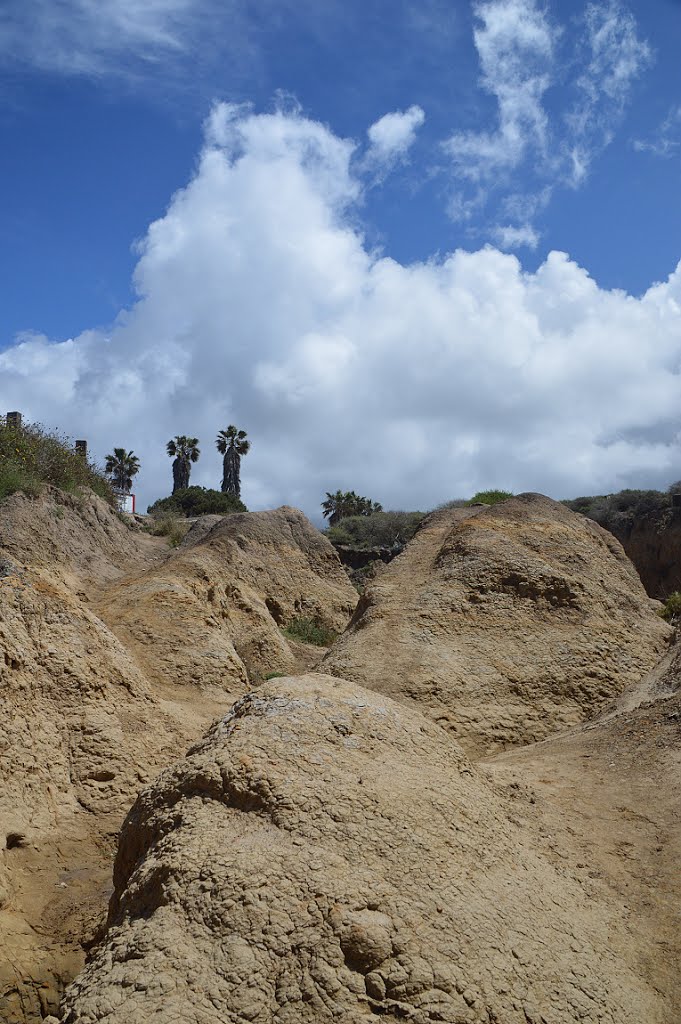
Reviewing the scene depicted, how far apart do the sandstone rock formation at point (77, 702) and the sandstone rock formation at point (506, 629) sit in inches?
97.7

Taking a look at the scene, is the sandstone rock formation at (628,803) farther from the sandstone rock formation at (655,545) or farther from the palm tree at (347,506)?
the palm tree at (347,506)

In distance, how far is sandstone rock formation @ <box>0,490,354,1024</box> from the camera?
6.04 meters

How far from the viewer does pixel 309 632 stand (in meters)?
18.0

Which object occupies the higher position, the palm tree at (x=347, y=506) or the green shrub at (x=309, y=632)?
the palm tree at (x=347, y=506)

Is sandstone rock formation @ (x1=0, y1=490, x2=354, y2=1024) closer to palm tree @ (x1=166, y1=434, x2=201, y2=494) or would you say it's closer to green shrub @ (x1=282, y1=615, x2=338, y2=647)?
green shrub @ (x1=282, y1=615, x2=338, y2=647)

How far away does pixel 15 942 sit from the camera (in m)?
5.65

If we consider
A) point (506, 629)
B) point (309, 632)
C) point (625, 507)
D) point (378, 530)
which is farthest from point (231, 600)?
point (378, 530)

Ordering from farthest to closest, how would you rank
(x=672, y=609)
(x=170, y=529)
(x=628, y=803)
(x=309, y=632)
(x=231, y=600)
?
(x=170, y=529) → (x=309, y=632) → (x=672, y=609) → (x=231, y=600) → (x=628, y=803)

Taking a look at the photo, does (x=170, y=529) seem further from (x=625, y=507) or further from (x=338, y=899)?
(x=338, y=899)

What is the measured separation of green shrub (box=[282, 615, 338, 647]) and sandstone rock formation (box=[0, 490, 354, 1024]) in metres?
1.23

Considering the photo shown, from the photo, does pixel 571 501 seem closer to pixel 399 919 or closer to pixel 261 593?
pixel 261 593

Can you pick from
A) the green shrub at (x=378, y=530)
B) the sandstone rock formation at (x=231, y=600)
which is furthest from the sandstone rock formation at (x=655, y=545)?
the sandstone rock formation at (x=231, y=600)

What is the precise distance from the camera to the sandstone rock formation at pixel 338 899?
407 cm

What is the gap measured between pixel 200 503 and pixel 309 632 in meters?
30.0
